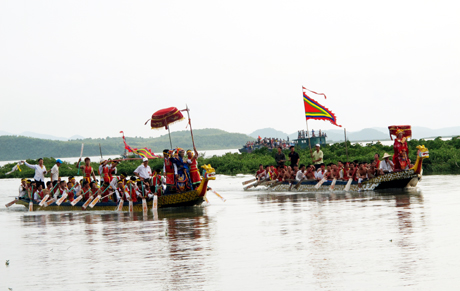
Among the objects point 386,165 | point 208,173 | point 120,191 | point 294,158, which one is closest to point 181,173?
point 208,173

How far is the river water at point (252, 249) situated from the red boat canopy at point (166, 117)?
534 cm

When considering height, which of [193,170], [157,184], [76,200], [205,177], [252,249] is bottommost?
[252,249]

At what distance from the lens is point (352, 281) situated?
770 centimetres

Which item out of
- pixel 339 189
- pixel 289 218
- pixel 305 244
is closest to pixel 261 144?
pixel 339 189

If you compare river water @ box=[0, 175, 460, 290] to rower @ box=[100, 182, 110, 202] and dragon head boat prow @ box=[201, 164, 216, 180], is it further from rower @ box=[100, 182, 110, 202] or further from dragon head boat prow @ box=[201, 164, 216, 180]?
rower @ box=[100, 182, 110, 202]

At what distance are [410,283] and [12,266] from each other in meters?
6.99

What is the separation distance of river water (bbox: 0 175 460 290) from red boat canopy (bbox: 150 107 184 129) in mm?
5341

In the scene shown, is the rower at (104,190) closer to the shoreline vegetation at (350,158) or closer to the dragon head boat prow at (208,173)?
the dragon head boat prow at (208,173)

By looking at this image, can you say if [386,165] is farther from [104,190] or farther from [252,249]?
[252,249]

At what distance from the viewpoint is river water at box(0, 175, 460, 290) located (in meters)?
8.12

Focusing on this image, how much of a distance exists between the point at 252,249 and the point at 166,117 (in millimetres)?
12647

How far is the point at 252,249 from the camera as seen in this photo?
35.1 ft

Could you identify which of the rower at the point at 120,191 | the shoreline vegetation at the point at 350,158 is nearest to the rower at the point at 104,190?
the rower at the point at 120,191

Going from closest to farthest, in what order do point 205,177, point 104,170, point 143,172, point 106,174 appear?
point 205,177 → point 143,172 → point 104,170 → point 106,174
